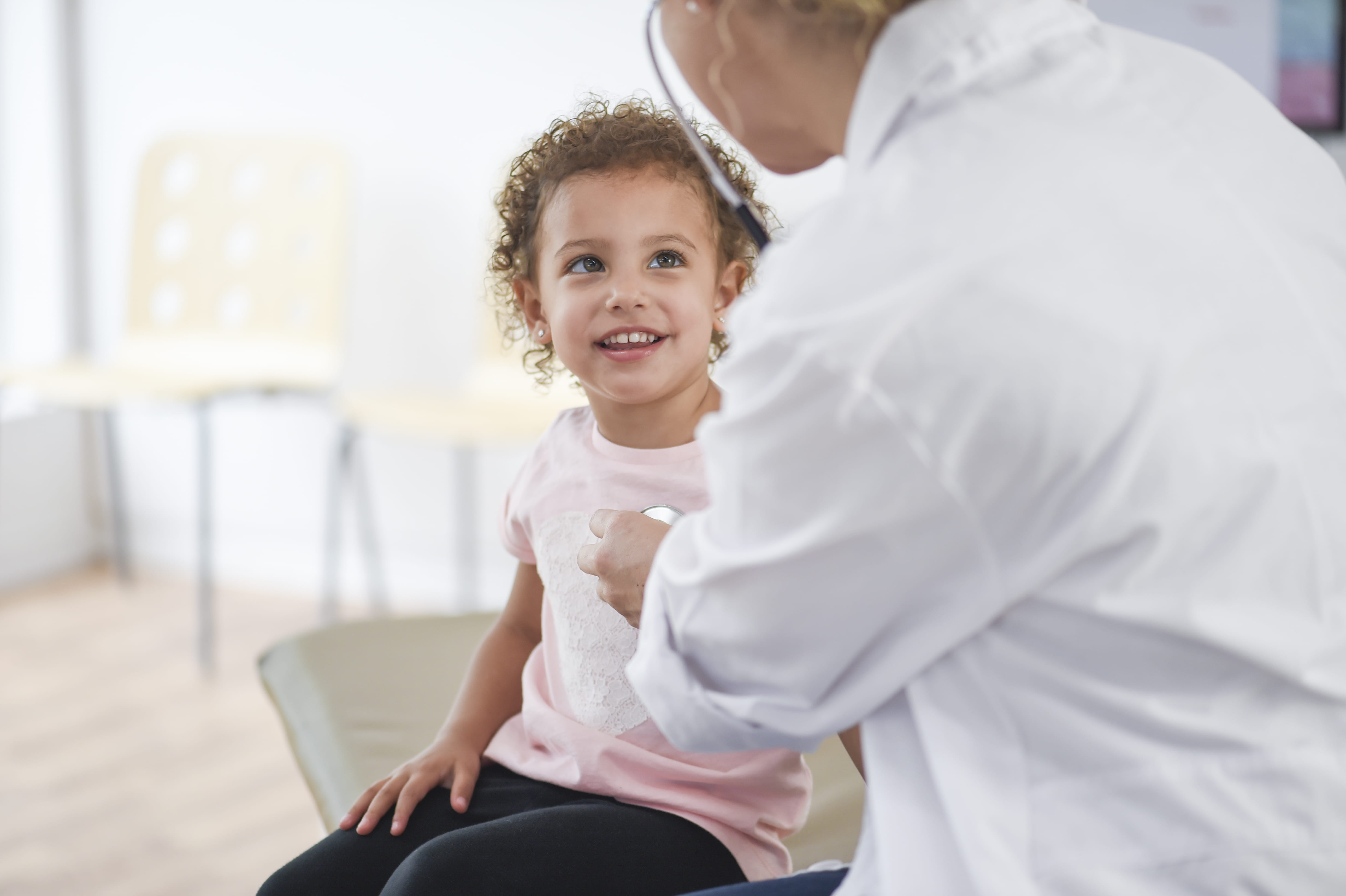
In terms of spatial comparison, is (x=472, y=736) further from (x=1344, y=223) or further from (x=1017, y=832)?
(x=1344, y=223)

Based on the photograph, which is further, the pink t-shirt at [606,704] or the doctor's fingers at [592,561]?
the pink t-shirt at [606,704]

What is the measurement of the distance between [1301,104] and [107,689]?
2334 mm

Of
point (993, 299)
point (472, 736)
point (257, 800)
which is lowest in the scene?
point (257, 800)

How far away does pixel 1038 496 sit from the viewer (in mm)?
485

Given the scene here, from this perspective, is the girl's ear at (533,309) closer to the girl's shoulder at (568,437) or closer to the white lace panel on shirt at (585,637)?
the girl's shoulder at (568,437)

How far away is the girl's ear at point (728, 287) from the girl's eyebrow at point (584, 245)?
0.38 feet

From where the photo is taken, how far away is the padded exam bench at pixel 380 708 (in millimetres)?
1088

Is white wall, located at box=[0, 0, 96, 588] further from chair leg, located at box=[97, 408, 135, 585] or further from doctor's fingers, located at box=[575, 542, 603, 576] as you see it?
doctor's fingers, located at box=[575, 542, 603, 576]

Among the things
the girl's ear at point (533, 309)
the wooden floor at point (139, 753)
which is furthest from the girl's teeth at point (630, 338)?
the wooden floor at point (139, 753)

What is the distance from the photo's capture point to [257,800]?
192 centimetres

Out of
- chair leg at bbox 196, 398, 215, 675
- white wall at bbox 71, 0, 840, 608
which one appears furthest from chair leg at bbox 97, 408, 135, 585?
chair leg at bbox 196, 398, 215, 675

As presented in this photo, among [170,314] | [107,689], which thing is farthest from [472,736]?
[170,314]

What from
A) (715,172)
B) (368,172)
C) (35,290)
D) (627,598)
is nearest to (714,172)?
(715,172)

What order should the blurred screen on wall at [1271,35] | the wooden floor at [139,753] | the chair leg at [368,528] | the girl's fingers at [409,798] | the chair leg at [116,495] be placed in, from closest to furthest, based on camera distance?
the girl's fingers at [409,798], the wooden floor at [139,753], the blurred screen on wall at [1271,35], the chair leg at [368,528], the chair leg at [116,495]
